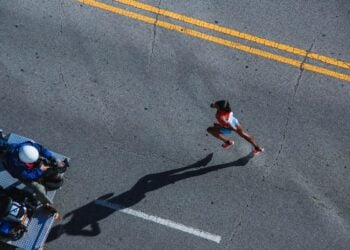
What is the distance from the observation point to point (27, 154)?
718 cm

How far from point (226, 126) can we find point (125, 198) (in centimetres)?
230

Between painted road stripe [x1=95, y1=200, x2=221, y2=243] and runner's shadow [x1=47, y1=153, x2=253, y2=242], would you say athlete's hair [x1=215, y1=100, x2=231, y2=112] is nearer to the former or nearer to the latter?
runner's shadow [x1=47, y1=153, x2=253, y2=242]

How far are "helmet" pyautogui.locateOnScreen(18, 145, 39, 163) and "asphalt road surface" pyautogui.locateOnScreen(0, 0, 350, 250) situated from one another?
163 cm

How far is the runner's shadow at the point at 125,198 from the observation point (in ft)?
28.3

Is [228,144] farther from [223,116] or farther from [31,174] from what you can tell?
[31,174]

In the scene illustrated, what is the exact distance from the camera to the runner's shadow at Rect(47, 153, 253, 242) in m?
8.62

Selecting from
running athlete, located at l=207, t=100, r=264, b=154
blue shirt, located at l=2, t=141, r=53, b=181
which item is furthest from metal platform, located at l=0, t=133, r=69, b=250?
running athlete, located at l=207, t=100, r=264, b=154

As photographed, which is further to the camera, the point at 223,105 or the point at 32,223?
the point at 32,223

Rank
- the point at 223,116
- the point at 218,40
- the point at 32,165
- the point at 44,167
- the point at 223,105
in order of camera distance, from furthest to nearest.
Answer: the point at 218,40 < the point at 223,116 < the point at 223,105 < the point at 44,167 < the point at 32,165

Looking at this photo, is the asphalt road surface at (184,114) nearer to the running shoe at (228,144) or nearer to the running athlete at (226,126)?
the running shoe at (228,144)

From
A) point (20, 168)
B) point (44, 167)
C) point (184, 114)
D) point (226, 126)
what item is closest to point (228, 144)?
point (226, 126)

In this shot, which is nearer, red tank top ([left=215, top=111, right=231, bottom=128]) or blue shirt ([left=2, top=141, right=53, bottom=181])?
blue shirt ([left=2, top=141, right=53, bottom=181])

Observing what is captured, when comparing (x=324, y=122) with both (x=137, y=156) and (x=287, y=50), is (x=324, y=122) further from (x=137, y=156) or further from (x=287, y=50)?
(x=137, y=156)

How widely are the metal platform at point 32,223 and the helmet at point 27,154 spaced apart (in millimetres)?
1175
